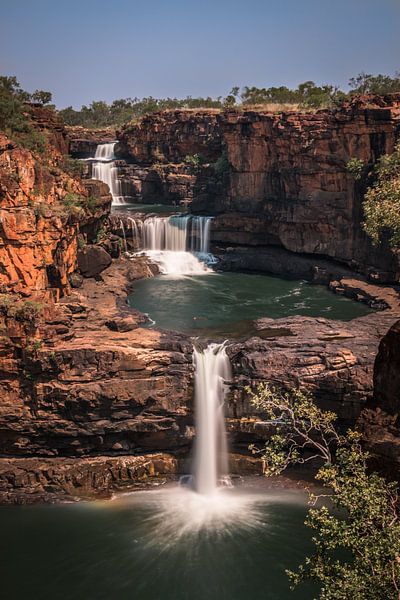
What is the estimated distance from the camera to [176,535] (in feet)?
54.7

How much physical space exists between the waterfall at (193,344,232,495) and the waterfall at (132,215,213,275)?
19441 millimetres

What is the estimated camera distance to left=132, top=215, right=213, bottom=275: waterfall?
4012cm

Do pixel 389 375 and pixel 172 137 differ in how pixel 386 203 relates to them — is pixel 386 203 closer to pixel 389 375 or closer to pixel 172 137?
pixel 389 375

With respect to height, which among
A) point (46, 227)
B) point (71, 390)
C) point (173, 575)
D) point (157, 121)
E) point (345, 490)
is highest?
point (157, 121)

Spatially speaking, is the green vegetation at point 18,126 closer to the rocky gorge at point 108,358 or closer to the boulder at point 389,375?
the rocky gorge at point 108,358

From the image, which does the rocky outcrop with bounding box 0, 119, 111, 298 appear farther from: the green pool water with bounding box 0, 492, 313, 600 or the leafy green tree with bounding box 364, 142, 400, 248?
the leafy green tree with bounding box 364, 142, 400, 248

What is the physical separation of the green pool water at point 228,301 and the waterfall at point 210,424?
15.2 ft

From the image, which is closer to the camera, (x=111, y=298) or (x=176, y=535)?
(x=176, y=535)

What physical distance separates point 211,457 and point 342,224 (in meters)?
20.6

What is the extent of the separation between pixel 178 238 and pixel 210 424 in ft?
74.2

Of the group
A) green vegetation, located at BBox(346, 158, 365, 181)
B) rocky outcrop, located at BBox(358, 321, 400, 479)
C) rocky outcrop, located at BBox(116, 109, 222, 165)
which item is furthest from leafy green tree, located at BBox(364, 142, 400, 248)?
rocky outcrop, located at BBox(116, 109, 222, 165)

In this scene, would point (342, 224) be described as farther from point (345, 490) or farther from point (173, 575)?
point (345, 490)

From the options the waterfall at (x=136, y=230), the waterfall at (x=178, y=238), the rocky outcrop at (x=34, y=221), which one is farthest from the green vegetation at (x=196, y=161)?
the rocky outcrop at (x=34, y=221)

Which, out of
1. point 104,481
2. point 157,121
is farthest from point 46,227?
point 157,121
